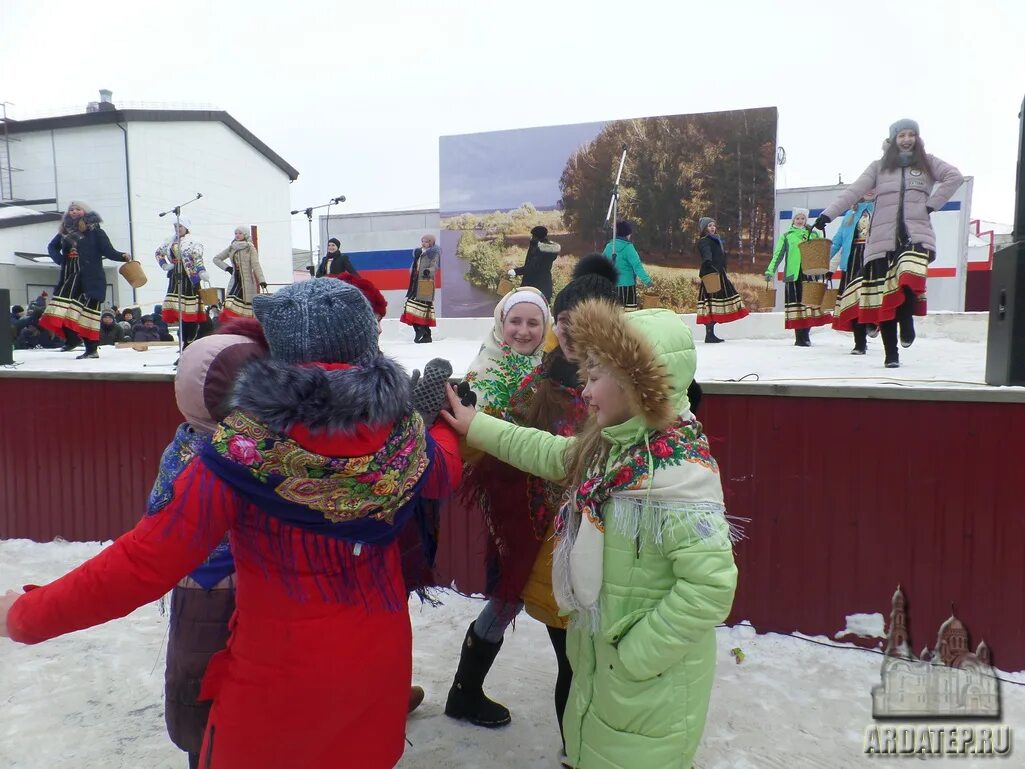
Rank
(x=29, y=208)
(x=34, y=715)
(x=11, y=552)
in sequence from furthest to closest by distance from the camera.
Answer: (x=29, y=208), (x=11, y=552), (x=34, y=715)

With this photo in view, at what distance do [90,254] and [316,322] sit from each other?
298 inches

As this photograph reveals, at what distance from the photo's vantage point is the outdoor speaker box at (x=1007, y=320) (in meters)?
2.95

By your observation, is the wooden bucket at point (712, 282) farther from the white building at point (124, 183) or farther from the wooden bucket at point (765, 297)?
the white building at point (124, 183)

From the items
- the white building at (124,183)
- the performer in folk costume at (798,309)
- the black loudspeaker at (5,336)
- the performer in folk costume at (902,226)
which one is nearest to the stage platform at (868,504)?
the performer in folk costume at (902,226)

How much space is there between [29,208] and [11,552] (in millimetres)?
19777

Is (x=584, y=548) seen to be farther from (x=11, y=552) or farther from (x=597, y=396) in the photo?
(x=11, y=552)

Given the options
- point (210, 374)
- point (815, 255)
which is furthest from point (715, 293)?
point (210, 374)

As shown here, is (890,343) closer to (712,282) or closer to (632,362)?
(712,282)

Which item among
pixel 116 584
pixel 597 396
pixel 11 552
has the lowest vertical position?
pixel 11 552

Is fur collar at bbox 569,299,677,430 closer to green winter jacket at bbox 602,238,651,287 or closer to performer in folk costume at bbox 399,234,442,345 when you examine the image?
green winter jacket at bbox 602,238,651,287

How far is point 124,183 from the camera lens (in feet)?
61.3

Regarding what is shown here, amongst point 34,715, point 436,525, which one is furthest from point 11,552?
point 436,525

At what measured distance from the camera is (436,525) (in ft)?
5.81

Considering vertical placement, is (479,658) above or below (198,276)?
below
